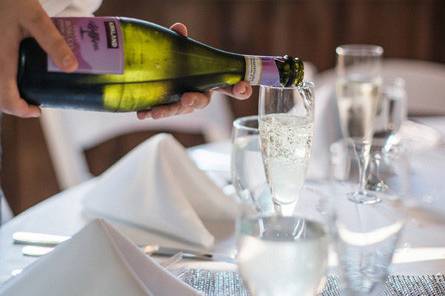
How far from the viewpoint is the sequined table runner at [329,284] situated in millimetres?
832

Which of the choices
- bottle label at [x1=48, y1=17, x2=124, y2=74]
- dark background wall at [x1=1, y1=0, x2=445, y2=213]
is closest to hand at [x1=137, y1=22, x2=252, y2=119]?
bottle label at [x1=48, y1=17, x2=124, y2=74]

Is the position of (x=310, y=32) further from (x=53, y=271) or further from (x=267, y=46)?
(x=53, y=271)

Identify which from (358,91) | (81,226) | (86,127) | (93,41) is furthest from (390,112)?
(86,127)

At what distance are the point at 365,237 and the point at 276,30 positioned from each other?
7.81 ft

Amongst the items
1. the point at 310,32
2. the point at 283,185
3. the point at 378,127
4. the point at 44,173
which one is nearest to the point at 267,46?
the point at 310,32

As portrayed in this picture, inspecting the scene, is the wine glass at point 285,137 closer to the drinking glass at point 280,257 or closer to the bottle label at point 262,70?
the bottle label at point 262,70

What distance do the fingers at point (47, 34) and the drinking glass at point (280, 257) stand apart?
25cm

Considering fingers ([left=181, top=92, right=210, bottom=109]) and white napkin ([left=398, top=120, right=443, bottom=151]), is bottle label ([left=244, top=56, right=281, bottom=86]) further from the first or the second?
white napkin ([left=398, top=120, right=443, bottom=151])

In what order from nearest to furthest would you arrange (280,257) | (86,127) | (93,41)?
(280,257) < (93,41) < (86,127)

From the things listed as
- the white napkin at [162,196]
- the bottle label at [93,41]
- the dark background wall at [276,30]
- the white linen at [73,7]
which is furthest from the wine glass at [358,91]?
the dark background wall at [276,30]

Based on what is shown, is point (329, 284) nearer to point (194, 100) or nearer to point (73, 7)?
point (194, 100)

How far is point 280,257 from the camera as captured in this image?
1.93ft

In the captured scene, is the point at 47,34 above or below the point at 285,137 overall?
above

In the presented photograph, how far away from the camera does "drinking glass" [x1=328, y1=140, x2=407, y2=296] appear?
0.71m
